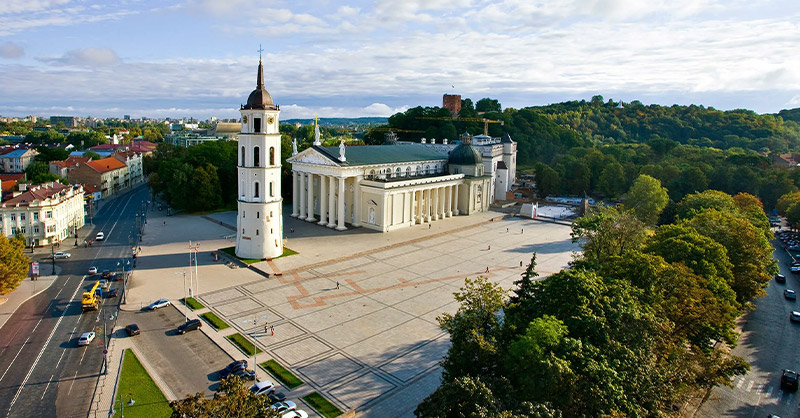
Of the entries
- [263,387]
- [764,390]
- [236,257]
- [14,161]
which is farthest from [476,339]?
[14,161]

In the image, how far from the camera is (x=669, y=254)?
3359 centimetres

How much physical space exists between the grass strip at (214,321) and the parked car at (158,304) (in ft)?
12.5

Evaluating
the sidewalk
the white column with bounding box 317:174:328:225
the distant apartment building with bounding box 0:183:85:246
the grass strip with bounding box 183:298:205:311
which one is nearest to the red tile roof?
the distant apartment building with bounding box 0:183:85:246

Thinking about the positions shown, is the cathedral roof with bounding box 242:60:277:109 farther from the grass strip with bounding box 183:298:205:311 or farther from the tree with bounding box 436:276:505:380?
the tree with bounding box 436:276:505:380

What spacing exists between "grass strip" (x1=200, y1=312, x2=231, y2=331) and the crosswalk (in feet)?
102

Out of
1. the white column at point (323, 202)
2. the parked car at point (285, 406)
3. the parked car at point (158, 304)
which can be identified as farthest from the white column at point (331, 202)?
the parked car at point (285, 406)

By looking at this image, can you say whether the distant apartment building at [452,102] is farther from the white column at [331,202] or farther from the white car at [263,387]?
the white car at [263,387]

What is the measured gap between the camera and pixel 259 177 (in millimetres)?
47312

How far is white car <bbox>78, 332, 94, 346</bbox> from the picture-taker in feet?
99.7

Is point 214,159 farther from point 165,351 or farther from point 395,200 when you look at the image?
point 165,351

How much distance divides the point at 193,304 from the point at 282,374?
13404mm

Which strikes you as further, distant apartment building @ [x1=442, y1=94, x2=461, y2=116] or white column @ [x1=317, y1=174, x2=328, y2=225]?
distant apartment building @ [x1=442, y1=94, x2=461, y2=116]

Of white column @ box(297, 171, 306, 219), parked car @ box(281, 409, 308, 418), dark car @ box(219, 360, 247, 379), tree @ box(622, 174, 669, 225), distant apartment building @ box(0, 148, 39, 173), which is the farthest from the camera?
distant apartment building @ box(0, 148, 39, 173)

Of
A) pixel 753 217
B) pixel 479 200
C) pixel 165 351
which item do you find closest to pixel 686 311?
pixel 165 351
